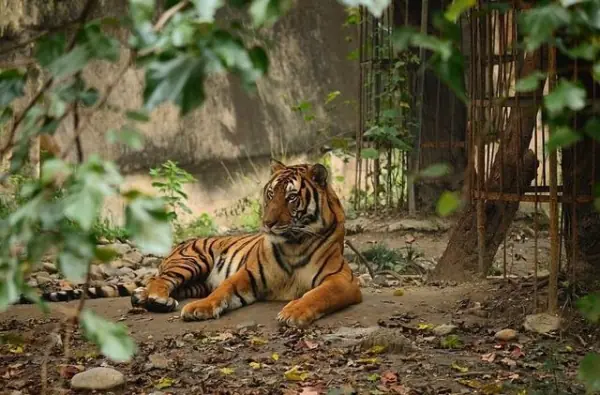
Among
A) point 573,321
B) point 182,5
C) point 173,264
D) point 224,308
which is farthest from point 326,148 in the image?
point 182,5

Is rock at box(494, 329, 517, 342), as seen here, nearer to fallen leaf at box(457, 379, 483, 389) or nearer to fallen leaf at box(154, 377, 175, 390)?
fallen leaf at box(457, 379, 483, 389)

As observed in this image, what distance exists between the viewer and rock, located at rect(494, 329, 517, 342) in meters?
4.69

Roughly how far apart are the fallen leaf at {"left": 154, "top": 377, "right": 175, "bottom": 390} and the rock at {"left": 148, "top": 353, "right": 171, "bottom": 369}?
0.19 meters

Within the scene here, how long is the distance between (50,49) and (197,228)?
8.49 meters

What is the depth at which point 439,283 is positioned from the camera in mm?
6297

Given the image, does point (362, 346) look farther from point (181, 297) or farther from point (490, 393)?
point (181, 297)

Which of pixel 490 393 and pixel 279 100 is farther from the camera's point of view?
pixel 279 100

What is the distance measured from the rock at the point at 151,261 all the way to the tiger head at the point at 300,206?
9.39 feet

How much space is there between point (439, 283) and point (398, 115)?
3096mm

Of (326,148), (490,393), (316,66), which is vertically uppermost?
(316,66)

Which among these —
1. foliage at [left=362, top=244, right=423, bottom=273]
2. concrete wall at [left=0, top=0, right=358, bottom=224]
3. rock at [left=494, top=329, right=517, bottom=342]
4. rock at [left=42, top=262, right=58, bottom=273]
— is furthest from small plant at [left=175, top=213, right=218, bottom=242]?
rock at [left=494, top=329, right=517, bottom=342]

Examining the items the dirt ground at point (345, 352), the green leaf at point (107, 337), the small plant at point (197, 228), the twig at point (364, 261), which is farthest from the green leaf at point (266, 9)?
the small plant at point (197, 228)

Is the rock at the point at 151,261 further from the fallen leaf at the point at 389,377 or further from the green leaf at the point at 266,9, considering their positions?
the green leaf at the point at 266,9

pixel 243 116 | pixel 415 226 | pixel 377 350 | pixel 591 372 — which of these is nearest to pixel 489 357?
pixel 377 350
